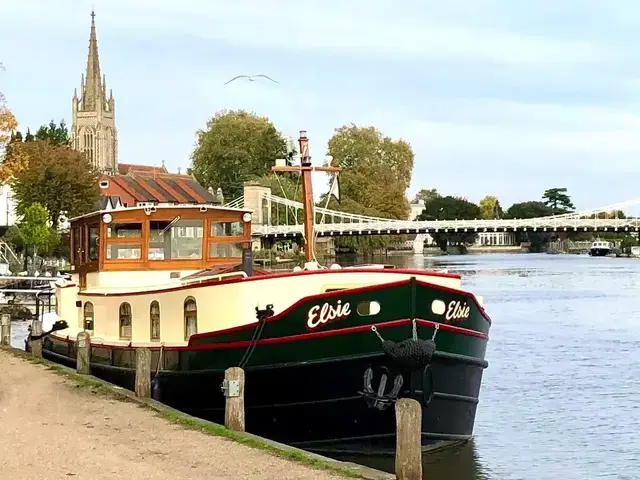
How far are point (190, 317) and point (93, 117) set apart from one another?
174 m

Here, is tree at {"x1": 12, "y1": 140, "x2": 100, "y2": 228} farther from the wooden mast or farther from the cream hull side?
the wooden mast

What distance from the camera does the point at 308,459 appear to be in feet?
36.3

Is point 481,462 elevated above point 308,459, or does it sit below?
below

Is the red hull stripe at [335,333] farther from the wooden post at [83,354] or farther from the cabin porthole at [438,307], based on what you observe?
the wooden post at [83,354]

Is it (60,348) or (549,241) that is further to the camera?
(549,241)

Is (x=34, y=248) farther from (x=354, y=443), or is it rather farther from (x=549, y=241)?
(x=549, y=241)

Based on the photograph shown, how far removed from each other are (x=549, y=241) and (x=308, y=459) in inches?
6708

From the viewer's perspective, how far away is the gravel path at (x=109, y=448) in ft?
33.9

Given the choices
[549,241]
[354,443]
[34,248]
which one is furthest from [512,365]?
[549,241]

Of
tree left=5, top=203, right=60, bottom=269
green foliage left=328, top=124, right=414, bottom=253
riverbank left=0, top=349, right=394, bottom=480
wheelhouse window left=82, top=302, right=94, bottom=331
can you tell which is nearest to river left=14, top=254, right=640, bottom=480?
riverbank left=0, top=349, right=394, bottom=480

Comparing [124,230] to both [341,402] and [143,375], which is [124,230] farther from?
[341,402]

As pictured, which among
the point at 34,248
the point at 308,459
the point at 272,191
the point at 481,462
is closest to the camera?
the point at 308,459

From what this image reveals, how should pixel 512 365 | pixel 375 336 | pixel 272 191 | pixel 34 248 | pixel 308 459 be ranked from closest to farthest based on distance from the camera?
pixel 308 459
pixel 375 336
pixel 512 365
pixel 34 248
pixel 272 191

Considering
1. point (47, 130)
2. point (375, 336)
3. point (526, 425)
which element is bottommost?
point (526, 425)
